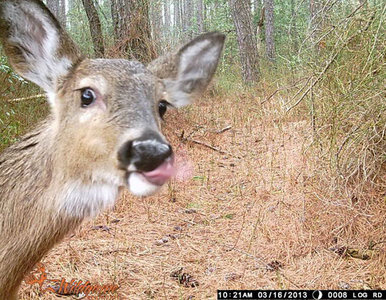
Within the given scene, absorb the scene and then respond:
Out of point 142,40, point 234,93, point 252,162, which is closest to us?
point 252,162

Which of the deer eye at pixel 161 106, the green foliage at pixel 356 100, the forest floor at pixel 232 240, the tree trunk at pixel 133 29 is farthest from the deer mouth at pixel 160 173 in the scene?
the tree trunk at pixel 133 29

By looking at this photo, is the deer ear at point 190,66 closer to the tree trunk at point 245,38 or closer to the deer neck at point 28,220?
the deer neck at point 28,220

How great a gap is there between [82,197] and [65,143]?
30 cm

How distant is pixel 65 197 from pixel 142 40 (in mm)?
5550

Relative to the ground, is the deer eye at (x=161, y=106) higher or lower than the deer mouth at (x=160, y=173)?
higher

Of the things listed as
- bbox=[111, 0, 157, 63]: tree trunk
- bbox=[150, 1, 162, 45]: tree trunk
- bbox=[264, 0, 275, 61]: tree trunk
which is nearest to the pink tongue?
bbox=[111, 0, 157, 63]: tree trunk

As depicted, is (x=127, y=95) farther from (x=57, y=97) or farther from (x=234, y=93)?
(x=234, y=93)

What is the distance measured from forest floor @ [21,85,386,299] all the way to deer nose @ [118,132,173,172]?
180 cm

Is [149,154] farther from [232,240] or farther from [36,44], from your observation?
[232,240]

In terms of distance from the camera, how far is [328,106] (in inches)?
177

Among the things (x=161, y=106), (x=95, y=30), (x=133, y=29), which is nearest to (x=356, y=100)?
(x=161, y=106)

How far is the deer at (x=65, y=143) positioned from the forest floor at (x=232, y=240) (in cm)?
130

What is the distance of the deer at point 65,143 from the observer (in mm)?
1960

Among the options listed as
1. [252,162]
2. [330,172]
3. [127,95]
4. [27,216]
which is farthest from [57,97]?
[252,162]
